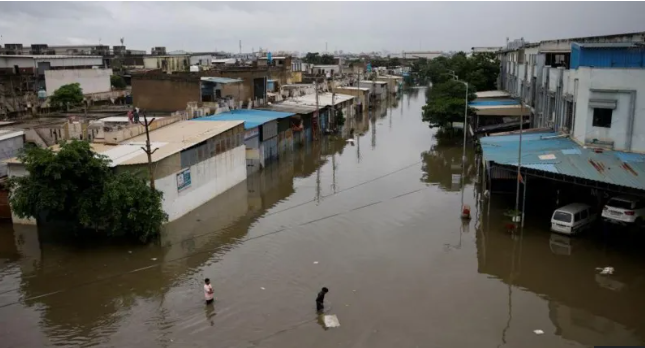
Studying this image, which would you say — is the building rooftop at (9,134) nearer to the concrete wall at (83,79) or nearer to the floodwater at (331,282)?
the floodwater at (331,282)

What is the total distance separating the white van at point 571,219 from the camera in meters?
19.1

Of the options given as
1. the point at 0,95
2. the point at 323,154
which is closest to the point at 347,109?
the point at 323,154

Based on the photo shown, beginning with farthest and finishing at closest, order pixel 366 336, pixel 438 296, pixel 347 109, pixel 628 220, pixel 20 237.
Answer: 1. pixel 347 109
2. pixel 20 237
3. pixel 628 220
4. pixel 438 296
5. pixel 366 336

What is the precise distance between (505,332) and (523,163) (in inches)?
350

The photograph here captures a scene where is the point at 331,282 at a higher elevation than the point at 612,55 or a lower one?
lower

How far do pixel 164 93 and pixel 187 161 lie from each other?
14910 mm

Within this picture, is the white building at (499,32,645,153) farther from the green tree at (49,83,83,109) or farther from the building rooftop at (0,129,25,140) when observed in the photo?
the green tree at (49,83,83,109)

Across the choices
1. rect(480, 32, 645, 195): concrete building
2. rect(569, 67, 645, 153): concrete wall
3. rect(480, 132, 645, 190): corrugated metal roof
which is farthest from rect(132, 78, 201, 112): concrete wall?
rect(569, 67, 645, 153): concrete wall

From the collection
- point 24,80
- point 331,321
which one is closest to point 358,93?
point 24,80

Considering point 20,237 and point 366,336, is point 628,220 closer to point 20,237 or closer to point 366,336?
point 366,336

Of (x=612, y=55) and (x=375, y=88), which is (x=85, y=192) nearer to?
(x=612, y=55)

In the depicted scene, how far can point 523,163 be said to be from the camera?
65.9 ft

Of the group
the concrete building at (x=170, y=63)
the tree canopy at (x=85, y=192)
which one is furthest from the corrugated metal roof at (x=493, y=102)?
the tree canopy at (x=85, y=192)

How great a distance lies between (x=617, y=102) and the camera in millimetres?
21391
